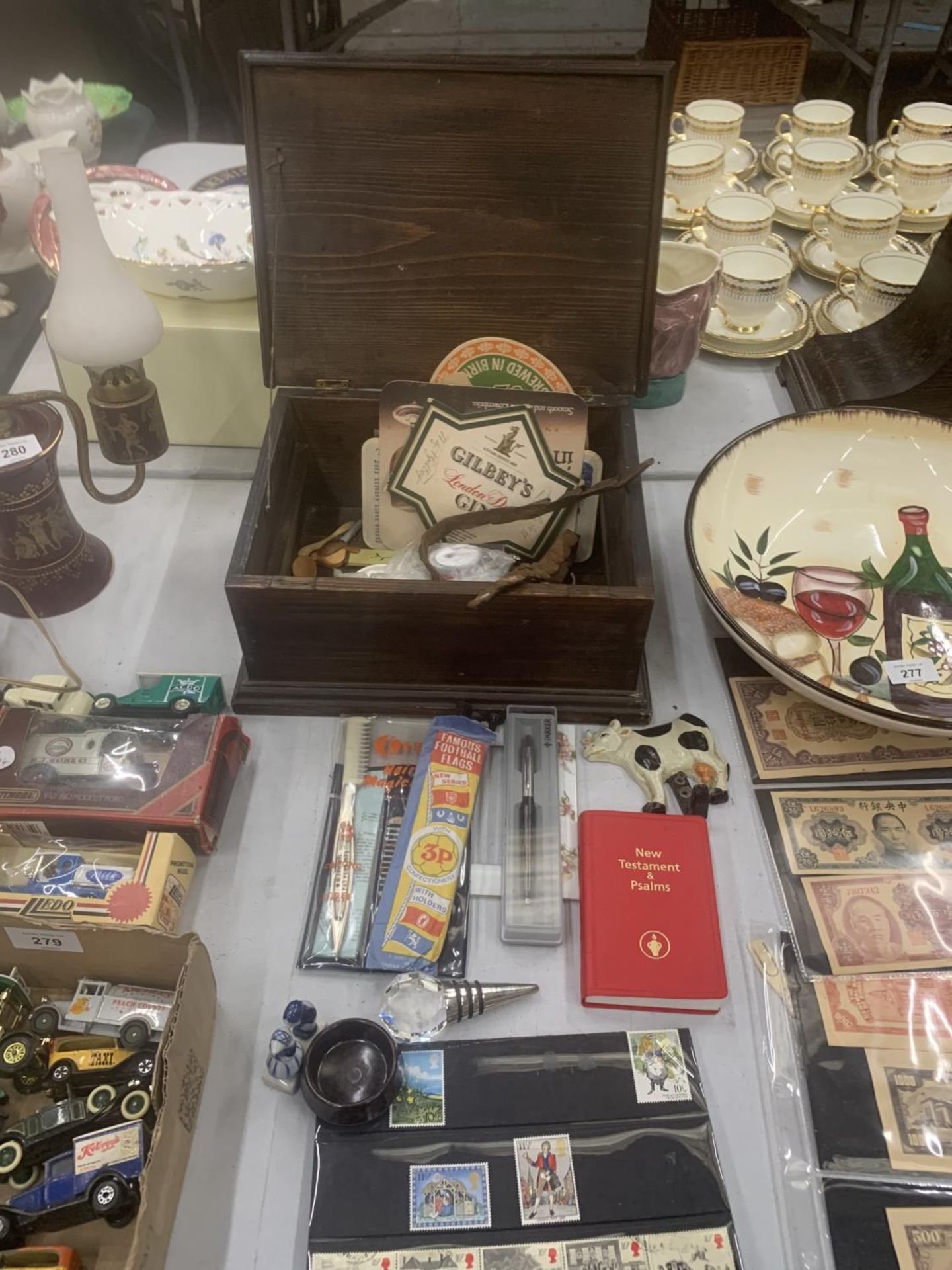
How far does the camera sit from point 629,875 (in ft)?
2.52

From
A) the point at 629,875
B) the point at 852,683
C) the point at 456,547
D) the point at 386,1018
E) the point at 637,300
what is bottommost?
the point at 386,1018

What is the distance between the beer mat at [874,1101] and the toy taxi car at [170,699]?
0.58 metres

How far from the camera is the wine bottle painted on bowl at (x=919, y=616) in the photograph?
0.84 meters

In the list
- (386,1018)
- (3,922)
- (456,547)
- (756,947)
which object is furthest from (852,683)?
(3,922)

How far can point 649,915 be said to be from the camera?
0.75m

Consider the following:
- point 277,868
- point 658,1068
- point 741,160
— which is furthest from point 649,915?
point 741,160

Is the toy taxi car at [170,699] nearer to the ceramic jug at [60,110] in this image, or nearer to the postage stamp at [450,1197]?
the postage stamp at [450,1197]

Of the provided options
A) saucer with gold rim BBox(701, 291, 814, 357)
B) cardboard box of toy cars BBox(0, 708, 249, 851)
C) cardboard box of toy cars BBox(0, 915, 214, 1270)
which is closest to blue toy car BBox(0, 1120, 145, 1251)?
cardboard box of toy cars BBox(0, 915, 214, 1270)

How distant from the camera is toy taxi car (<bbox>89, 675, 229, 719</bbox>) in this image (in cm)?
86

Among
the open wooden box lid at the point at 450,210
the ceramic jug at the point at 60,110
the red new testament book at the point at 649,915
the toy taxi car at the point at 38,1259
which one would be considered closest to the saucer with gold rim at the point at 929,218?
the open wooden box lid at the point at 450,210

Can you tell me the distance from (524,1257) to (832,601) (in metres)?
0.65

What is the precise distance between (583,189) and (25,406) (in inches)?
23.8

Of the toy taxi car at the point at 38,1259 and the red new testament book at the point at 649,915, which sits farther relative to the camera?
the red new testament book at the point at 649,915

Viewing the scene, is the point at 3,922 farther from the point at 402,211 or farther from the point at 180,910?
the point at 402,211
